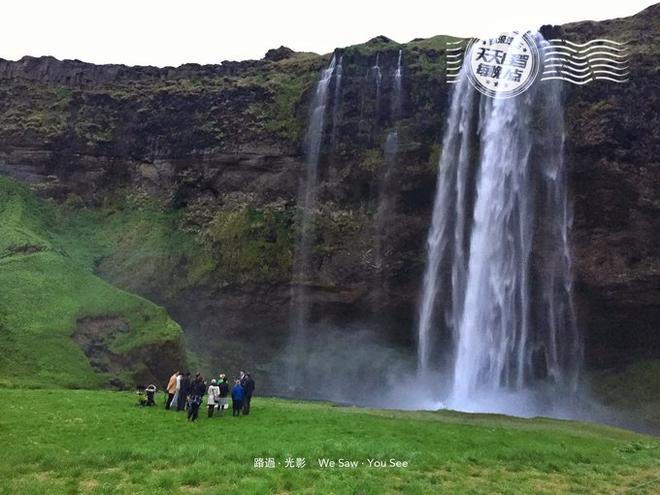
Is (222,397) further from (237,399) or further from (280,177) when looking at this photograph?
(280,177)

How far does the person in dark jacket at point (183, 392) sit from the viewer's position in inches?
853

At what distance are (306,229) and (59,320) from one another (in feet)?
73.0

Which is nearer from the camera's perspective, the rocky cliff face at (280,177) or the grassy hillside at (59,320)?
the grassy hillside at (59,320)

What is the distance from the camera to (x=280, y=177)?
54.5 meters

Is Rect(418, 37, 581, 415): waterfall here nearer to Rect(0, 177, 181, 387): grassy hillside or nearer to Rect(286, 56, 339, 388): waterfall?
Rect(286, 56, 339, 388): waterfall

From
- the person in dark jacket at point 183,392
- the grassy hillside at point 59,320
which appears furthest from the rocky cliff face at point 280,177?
the person in dark jacket at point 183,392

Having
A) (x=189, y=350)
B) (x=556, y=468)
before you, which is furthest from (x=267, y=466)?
(x=189, y=350)

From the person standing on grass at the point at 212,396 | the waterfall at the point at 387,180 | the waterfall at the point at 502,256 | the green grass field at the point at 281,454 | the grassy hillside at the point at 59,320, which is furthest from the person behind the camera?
the waterfall at the point at 387,180

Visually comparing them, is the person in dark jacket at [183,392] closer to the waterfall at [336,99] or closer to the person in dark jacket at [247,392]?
the person in dark jacket at [247,392]

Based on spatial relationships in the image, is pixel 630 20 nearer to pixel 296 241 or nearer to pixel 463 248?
pixel 463 248

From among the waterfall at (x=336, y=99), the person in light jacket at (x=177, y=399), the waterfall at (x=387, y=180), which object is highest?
the waterfall at (x=336, y=99)

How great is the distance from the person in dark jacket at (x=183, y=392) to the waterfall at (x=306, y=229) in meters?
25.5

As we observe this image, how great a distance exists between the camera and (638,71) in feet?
144

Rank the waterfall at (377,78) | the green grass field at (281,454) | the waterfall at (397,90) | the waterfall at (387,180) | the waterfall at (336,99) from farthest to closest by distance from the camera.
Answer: the waterfall at (336,99)
the waterfall at (377,78)
the waterfall at (397,90)
the waterfall at (387,180)
the green grass field at (281,454)
